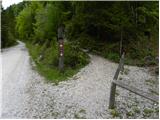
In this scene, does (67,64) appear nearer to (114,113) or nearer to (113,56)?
(113,56)

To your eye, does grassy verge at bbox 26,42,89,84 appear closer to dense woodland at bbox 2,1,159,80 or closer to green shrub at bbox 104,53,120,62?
dense woodland at bbox 2,1,159,80

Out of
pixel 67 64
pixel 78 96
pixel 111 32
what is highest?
pixel 111 32

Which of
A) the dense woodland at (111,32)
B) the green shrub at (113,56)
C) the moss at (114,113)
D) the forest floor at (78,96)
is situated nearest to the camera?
the moss at (114,113)

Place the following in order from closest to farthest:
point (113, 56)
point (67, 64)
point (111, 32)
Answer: point (67, 64)
point (113, 56)
point (111, 32)

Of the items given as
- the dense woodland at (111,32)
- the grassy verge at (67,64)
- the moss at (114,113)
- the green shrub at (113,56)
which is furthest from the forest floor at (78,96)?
the dense woodland at (111,32)

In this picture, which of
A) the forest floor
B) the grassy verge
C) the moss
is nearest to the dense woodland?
the grassy verge

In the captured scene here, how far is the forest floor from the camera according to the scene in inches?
320

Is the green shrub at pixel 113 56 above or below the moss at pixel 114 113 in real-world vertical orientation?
above

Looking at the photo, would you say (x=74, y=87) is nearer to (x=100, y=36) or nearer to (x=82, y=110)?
(x=82, y=110)

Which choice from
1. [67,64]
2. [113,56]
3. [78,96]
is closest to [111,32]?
[113,56]

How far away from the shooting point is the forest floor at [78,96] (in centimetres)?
814

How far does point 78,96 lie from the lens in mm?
9555

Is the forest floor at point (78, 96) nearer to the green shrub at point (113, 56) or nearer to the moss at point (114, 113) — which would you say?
the moss at point (114, 113)

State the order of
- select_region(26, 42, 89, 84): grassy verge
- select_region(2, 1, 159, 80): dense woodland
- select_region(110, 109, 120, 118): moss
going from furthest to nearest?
1. select_region(2, 1, 159, 80): dense woodland
2. select_region(26, 42, 89, 84): grassy verge
3. select_region(110, 109, 120, 118): moss
